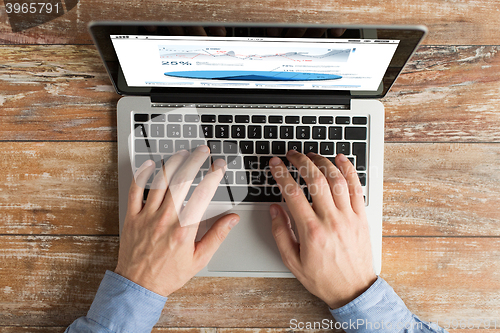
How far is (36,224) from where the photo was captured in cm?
68

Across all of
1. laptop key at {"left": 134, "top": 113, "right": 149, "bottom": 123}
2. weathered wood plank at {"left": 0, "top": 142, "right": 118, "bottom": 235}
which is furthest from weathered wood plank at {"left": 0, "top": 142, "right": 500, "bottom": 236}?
laptop key at {"left": 134, "top": 113, "right": 149, "bottom": 123}

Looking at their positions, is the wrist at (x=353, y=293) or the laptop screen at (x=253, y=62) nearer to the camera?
the laptop screen at (x=253, y=62)

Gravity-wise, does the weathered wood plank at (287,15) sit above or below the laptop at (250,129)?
above

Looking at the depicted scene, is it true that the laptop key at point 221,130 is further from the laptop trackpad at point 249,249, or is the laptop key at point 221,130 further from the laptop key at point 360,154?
the laptop key at point 360,154

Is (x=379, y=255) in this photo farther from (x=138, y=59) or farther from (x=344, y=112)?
(x=138, y=59)

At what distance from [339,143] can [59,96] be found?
2.05 ft

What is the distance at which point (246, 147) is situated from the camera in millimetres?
628

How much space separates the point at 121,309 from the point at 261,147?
42cm

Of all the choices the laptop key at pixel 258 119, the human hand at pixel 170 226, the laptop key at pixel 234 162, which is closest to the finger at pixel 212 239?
the human hand at pixel 170 226

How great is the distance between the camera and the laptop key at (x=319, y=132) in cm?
63

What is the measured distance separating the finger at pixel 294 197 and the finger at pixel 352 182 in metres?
0.09

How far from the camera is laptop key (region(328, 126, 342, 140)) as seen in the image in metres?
0.63

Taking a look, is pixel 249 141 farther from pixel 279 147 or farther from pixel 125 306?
pixel 125 306

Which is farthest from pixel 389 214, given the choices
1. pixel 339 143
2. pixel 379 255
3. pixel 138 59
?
pixel 138 59
